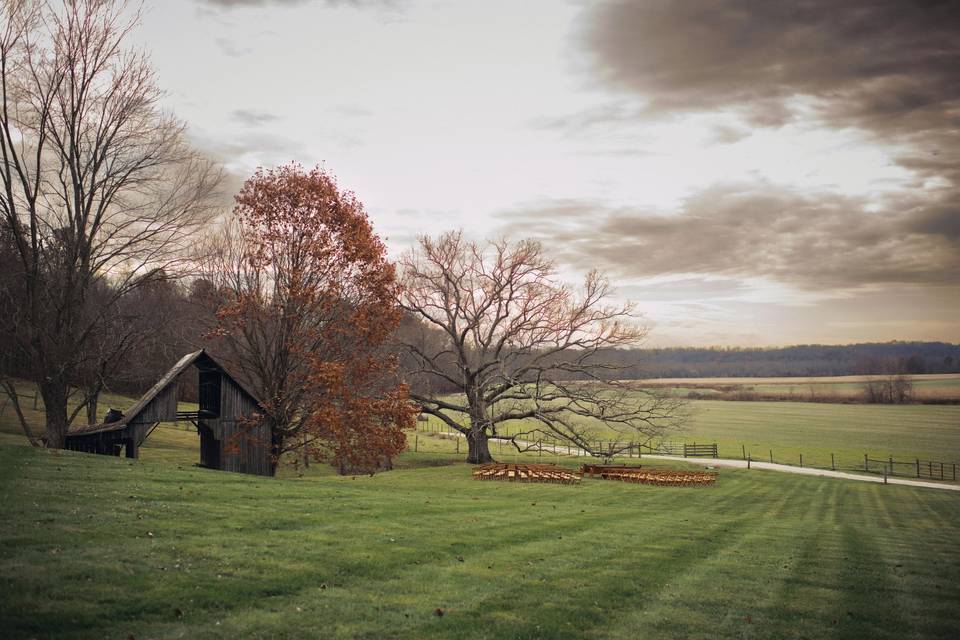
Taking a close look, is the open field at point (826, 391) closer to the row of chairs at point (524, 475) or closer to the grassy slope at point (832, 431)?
the grassy slope at point (832, 431)

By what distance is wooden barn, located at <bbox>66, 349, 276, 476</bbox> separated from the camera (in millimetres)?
24484

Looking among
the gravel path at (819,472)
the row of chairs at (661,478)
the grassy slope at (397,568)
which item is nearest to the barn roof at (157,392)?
the grassy slope at (397,568)

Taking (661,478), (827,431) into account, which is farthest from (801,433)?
(661,478)

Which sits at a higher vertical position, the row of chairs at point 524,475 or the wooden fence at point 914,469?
the row of chairs at point 524,475

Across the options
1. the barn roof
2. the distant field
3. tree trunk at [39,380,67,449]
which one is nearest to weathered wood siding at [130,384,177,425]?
the barn roof

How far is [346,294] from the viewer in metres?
28.1

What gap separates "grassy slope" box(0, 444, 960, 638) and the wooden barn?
589 centimetres

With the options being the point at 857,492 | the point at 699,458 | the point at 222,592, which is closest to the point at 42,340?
the point at 222,592

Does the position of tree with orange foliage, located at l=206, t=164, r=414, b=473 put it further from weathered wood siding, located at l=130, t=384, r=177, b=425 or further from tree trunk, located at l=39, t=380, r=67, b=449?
tree trunk, located at l=39, t=380, r=67, b=449

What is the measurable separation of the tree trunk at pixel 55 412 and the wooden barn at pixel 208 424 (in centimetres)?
171

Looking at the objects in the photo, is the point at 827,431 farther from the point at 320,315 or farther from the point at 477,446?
the point at 320,315

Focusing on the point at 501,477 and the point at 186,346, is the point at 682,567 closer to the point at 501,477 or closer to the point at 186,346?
the point at 501,477

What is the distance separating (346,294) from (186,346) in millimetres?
17058

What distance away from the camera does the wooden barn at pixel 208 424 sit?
964 inches
